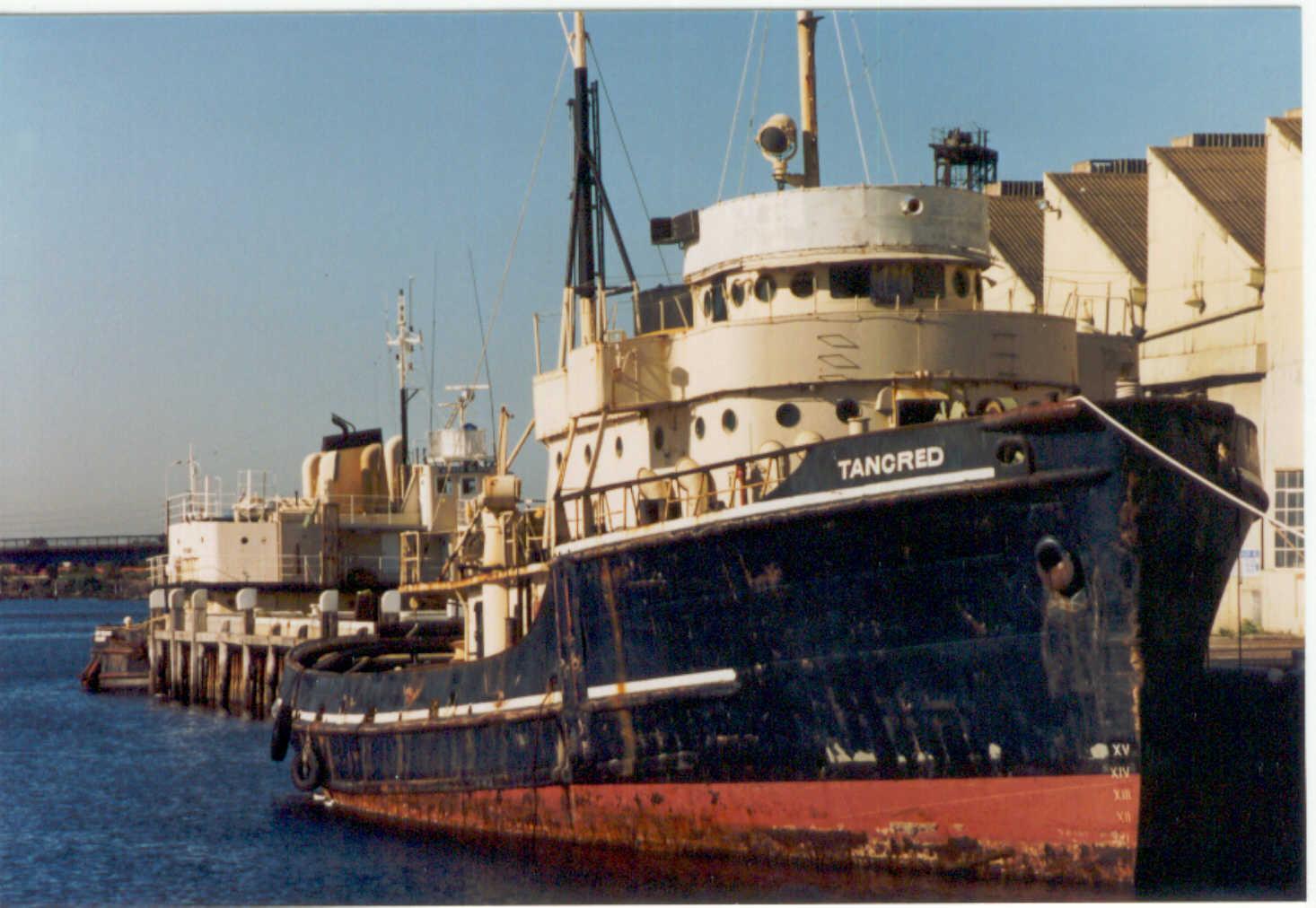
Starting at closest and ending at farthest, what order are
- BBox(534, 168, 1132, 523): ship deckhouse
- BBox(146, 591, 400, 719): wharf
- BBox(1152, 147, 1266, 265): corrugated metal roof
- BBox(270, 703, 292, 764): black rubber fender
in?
BBox(534, 168, 1132, 523): ship deckhouse → BBox(270, 703, 292, 764): black rubber fender → BBox(1152, 147, 1266, 265): corrugated metal roof → BBox(146, 591, 400, 719): wharf

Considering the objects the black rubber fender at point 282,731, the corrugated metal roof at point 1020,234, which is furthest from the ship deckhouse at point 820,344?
the corrugated metal roof at point 1020,234

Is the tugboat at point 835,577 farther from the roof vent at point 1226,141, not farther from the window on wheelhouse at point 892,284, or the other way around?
the roof vent at point 1226,141

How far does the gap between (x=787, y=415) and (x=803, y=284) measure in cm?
164

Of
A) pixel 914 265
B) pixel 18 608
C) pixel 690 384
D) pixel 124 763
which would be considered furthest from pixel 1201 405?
pixel 18 608

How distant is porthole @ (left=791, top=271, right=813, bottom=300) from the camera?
67.6 feet

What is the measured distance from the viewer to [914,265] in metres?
20.6

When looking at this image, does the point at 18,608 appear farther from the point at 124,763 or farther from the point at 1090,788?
the point at 1090,788

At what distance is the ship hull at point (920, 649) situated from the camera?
53.3 feet

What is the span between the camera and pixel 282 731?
26094mm

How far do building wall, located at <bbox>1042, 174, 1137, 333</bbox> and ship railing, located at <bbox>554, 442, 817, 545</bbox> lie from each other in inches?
751

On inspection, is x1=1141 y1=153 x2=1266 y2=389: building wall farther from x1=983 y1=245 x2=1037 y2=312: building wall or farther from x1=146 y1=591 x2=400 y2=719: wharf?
x1=146 y1=591 x2=400 y2=719: wharf

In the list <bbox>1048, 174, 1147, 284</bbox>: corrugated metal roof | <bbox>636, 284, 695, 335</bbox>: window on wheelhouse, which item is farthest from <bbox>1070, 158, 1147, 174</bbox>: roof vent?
<bbox>636, 284, 695, 335</bbox>: window on wheelhouse

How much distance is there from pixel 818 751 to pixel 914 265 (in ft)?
19.4

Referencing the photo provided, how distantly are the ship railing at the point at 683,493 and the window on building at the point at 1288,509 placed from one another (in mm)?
13625
